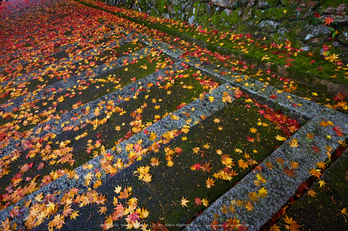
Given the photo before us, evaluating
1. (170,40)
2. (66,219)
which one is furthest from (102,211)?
(170,40)

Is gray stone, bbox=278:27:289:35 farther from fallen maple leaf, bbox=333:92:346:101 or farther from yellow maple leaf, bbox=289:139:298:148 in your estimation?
yellow maple leaf, bbox=289:139:298:148

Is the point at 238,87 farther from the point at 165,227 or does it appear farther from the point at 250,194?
the point at 165,227

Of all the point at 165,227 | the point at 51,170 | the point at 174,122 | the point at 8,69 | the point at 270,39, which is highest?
the point at 270,39

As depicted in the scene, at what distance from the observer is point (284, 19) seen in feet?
12.8

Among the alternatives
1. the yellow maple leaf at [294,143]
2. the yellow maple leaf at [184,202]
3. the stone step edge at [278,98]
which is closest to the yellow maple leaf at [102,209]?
the yellow maple leaf at [184,202]

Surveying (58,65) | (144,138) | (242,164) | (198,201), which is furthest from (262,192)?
(58,65)

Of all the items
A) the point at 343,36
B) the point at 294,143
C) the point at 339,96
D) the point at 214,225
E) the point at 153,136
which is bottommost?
the point at 153,136

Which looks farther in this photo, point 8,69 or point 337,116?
point 8,69

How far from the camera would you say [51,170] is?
2.73 m

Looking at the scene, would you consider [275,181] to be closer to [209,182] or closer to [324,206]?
[324,206]

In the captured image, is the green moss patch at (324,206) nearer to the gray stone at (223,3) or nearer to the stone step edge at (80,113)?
the stone step edge at (80,113)

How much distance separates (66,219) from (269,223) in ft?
→ 8.01

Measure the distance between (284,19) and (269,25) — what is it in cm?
32

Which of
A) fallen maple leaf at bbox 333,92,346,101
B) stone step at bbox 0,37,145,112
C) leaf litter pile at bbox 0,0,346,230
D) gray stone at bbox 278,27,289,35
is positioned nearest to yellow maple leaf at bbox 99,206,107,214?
leaf litter pile at bbox 0,0,346,230
